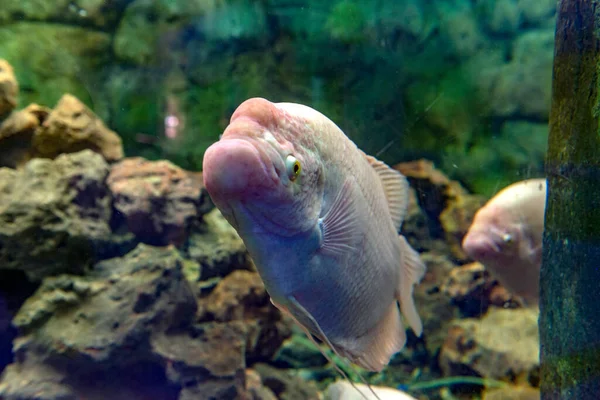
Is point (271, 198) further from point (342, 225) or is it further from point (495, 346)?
point (495, 346)

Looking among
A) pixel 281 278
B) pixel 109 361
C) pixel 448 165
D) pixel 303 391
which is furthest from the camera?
pixel 448 165

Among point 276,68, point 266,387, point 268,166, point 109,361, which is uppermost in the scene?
point 268,166

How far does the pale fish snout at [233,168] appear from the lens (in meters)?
0.93

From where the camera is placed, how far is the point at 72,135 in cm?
387

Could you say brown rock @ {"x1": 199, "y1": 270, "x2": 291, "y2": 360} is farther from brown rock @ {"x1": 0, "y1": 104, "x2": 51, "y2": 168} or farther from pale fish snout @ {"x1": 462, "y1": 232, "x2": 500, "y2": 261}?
brown rock @ {"x1": 0, "y1": 104, "x2": 51, "y2": 168}

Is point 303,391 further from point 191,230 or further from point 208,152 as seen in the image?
point 208,152

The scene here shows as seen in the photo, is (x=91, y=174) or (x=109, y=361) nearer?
(x=109, y=361)

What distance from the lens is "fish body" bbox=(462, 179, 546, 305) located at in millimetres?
2867

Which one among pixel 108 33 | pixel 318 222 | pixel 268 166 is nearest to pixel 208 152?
pixel 268 166

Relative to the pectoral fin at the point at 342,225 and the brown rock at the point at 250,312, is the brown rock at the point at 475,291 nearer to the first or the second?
the brown rock at the point at 250,312

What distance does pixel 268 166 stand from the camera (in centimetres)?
98

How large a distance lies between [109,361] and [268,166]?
85.2 inches

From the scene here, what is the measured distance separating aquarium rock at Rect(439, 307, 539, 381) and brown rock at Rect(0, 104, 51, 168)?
3.94 m

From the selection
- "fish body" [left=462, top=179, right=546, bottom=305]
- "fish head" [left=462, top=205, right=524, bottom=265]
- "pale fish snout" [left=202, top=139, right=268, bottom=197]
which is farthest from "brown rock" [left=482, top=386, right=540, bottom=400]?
"pale fish snout" [left=202, top=139, right=268, bottom=197]
